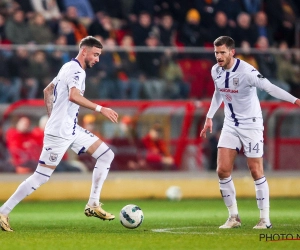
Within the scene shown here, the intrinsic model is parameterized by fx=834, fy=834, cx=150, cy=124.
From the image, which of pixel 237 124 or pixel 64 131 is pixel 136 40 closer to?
pixel 237 124

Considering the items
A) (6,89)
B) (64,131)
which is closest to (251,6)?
(6,89)

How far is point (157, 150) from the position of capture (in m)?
17.9

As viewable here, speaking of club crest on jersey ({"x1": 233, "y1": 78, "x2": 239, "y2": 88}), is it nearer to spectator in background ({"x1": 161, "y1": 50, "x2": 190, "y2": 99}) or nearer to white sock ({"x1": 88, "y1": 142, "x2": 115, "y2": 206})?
white sock ({"x1": 88, "y1": 142, "x2": 115, "y2": 206})

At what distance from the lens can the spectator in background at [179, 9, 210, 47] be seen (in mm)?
19797

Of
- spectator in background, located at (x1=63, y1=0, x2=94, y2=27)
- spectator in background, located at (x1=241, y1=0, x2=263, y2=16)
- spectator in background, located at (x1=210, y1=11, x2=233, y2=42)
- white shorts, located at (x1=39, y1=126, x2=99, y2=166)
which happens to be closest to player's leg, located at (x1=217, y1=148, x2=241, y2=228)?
white shorts, located at (x1=39, y1=126, x2=99, y2=166)

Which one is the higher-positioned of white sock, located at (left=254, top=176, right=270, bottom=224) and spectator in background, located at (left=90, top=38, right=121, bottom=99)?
spectator in background, located at (left=90, top=38, right=121, bottom=99)

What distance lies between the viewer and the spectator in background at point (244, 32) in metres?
20.3

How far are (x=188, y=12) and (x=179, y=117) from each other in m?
4.21

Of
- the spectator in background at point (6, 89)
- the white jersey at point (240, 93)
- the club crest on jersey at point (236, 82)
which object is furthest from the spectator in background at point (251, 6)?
the club crest on jersey at point (236, 82)

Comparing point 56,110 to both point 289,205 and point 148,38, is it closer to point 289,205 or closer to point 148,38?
point 289,205

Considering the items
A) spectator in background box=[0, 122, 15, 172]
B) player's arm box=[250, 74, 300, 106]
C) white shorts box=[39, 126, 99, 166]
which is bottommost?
spectator in background box=[0, 122, 15, 172]

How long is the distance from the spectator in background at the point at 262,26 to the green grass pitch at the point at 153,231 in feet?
23.4

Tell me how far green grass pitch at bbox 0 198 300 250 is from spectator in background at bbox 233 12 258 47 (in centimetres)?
610

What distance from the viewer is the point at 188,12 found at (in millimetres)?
21188
